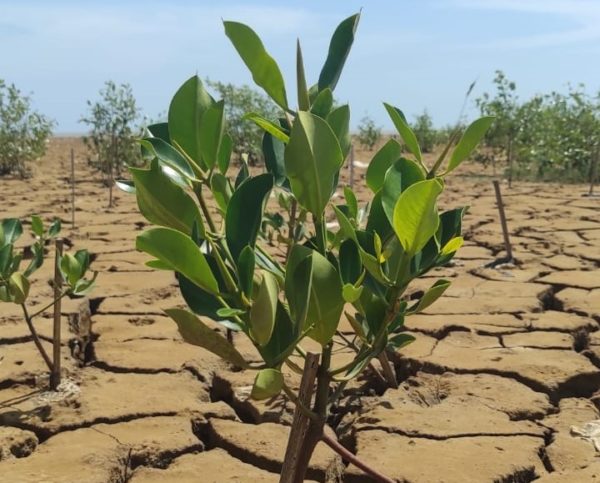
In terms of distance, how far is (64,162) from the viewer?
1092cm

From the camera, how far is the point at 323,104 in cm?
96

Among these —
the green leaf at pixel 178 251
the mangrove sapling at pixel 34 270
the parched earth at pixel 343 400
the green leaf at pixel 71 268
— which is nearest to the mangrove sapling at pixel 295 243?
the green leaf at pixel 178 251

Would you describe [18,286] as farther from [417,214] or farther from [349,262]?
[417,214]

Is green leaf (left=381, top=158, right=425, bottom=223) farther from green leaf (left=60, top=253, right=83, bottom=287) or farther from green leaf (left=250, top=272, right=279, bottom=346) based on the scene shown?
green leaf (left=60, top=253, right=83, bottom=287)

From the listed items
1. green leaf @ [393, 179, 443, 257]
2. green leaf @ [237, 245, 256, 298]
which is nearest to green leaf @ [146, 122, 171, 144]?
green leaf @ [237, 245, 256, 298]

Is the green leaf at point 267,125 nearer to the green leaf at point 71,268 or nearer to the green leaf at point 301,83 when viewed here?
the green leaf at point 301,83

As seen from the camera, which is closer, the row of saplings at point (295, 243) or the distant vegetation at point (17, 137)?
the row of saplings at point (295, 243)

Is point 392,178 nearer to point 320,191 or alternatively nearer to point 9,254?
point 320,191

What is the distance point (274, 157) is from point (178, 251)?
307 millimetres

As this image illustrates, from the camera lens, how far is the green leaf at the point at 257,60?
873mm

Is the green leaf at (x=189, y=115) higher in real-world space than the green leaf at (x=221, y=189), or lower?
higher

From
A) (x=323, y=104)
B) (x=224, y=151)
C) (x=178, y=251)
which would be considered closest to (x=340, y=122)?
(x=323, y=104)

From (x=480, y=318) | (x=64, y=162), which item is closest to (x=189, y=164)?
(x=480, y=318)

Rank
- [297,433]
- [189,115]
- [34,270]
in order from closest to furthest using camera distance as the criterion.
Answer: [189,115]
[297,433]
[34,270]
